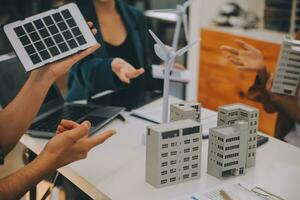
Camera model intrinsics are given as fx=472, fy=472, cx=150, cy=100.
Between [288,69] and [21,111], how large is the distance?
3.06ft

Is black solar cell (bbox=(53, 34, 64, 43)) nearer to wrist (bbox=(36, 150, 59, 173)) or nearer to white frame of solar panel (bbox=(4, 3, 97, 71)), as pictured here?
white frame of solar panel (bbox=(4, 3, 97, 71))

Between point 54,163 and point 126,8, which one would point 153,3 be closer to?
point 126,8

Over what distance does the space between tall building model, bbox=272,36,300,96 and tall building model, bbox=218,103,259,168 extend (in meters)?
0.32

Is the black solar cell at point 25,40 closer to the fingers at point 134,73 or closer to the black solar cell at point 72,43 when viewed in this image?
the black solar cell at point 72,43

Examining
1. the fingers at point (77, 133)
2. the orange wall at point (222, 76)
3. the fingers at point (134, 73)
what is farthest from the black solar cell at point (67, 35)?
the orange wall at point (222, 76)

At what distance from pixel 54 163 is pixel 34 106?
0.35m

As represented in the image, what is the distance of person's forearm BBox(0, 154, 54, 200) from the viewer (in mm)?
1179

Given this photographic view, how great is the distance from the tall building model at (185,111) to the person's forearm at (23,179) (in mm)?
435

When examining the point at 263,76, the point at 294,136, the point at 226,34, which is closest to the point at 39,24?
the point at 263,76

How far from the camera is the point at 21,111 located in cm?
151

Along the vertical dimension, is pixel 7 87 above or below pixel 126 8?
below

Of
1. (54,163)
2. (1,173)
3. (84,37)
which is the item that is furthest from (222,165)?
(1,173)

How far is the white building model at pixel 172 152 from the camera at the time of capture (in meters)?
1.27

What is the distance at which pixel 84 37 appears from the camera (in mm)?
1548
